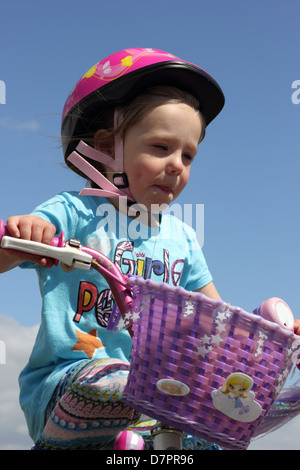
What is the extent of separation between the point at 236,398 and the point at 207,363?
0.54 ft

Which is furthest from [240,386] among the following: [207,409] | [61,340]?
[61,340]

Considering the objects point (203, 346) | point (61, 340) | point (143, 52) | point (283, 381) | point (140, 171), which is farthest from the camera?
point (143, 52)

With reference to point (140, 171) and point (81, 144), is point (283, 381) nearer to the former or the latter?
point (140, 171)

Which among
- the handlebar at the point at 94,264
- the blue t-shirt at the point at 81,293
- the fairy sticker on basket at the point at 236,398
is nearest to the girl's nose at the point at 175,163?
the blue t-shirt at the point at 81,293

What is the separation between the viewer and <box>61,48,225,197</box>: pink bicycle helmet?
333 cm

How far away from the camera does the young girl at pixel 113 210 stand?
2967mm

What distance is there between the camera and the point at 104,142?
142 inches

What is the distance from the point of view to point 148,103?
334 cm

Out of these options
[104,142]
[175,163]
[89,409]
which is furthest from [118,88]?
[89,409]

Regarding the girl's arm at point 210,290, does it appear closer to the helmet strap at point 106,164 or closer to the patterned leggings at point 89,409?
the helmet strap at point 106,164

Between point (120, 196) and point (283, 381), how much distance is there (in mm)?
1575

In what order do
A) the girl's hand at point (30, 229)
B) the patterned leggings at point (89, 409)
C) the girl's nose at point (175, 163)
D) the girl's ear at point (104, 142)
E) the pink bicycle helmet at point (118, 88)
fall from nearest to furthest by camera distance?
the girl's hand at point (30, 229) < the patterned leggings at point (89, 409) < the girl's nose at point (175, 163) < the pink bicycle helmet at point (118, 88) < the girl's ear at point (104, 142)

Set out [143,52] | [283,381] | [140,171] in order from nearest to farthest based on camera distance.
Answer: [283,381]
[140,171]
[143,52]

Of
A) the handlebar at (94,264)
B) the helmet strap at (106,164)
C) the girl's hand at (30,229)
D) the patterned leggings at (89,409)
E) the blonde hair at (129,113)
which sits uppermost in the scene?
the blonde hair at (129,113)
